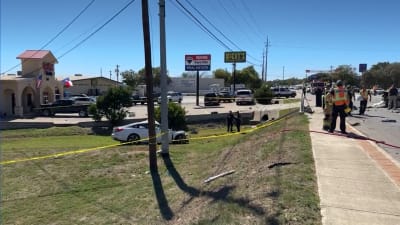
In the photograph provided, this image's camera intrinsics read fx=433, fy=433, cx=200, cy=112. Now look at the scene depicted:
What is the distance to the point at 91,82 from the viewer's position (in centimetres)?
9394

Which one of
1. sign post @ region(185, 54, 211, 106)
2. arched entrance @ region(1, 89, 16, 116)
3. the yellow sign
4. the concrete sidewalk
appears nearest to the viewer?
the concrete sidewalk

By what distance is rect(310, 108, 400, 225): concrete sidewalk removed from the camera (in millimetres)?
6215

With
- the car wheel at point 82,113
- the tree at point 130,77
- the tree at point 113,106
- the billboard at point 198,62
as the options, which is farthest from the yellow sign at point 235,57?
the tree at point 130,77

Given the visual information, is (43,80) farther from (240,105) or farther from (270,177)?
(270,177)

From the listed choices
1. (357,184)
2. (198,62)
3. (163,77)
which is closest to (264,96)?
(198,62)

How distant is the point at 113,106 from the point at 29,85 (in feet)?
49.3

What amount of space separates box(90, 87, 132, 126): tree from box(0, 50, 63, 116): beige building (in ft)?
40.7

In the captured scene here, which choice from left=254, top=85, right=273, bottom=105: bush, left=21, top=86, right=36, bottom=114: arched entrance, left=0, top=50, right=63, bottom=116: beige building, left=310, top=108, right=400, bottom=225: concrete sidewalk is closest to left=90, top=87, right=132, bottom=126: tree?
left=0, top=50, right=63, bottom=116: beige building

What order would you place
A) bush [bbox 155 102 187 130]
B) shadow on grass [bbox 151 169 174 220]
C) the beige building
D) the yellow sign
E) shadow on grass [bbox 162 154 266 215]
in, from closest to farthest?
shadow on grass [bbox 162 154 266 215], shadow on grass [bbox 151 169 174 220], bush [bbox 155 102 187 130], the beige building, the yellow sign

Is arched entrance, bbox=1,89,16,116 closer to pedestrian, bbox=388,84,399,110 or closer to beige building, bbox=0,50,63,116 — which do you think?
beige building, bbox=0,50,63,116

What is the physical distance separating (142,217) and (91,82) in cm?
8785

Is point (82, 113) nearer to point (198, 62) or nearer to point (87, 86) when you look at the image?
A: point (198, 62)

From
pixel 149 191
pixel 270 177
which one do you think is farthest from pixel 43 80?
pixel 270 177

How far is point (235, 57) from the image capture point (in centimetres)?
7400
